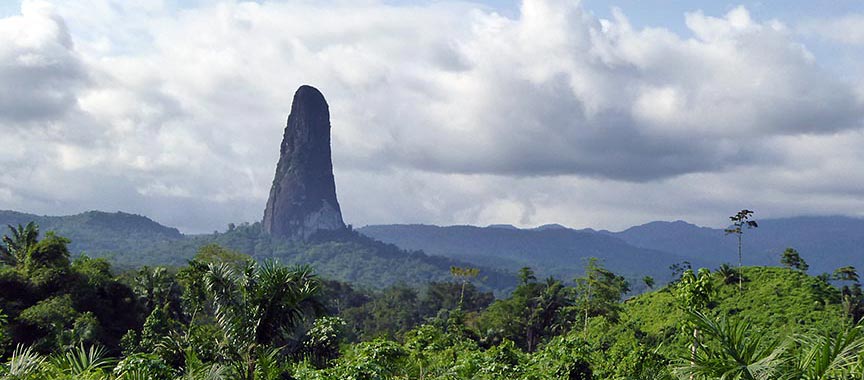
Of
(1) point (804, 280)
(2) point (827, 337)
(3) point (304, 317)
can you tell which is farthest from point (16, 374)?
(1) point (804, 280)

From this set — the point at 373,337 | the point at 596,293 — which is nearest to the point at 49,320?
the point at 373,337

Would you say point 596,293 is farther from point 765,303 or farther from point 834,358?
point 834,358

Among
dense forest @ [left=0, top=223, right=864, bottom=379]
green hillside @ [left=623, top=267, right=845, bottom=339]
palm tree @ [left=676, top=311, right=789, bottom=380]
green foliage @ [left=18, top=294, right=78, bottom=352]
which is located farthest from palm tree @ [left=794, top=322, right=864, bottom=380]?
green hillside @ [left=623, top=267, right=845, bottom=339]

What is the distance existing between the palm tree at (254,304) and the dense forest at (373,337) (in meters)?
0.03

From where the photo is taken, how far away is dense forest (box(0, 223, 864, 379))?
8.42m

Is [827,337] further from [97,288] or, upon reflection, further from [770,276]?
[770,276]

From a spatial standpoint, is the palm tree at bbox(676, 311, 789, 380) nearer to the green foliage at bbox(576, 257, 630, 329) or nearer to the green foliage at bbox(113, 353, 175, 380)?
the green foliage at bbox(113, 353, 175, 380)

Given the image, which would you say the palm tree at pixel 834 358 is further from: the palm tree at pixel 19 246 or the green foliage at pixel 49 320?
the palm tree at pixel 19 246

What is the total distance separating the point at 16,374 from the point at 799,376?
9.57 meters

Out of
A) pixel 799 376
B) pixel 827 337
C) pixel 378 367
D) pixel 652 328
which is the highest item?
pixel 827 337

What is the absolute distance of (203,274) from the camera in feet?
50.9

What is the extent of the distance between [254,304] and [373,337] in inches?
923

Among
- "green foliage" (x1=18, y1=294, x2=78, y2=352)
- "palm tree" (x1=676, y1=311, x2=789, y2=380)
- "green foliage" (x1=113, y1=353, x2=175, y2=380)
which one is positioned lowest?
"green foliage" (x1=18, y1=294, x2=78, y2=352)

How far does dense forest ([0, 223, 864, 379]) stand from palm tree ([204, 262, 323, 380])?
0.03 metres
